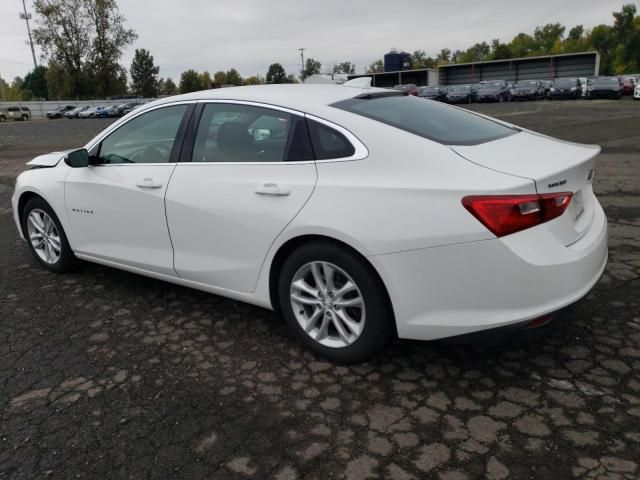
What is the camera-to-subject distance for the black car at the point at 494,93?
140 feet

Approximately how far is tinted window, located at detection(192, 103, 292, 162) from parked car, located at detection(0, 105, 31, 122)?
62123mm

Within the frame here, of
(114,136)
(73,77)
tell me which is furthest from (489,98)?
(73,77)

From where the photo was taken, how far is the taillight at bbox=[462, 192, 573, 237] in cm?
259

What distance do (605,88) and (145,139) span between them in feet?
132

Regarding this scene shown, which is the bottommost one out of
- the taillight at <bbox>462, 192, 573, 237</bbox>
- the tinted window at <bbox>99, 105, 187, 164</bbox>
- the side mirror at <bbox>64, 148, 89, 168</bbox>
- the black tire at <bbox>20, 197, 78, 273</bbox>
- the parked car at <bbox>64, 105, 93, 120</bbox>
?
the parked car at <bbox>64, 105, 93, 120</bbox>

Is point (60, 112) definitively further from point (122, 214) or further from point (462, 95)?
point (122, 214)

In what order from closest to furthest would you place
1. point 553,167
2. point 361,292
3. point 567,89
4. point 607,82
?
1. point 553,167
2. point 361,292
3. point 607,82
4. point 567,89

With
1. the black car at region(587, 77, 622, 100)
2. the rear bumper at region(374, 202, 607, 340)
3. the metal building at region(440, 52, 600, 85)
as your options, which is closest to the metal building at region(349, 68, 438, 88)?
the metal building at region(440, 52, 600, 85)

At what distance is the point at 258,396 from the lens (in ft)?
9.68

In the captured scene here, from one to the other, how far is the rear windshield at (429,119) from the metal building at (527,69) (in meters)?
69.8

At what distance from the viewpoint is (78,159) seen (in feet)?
13.9

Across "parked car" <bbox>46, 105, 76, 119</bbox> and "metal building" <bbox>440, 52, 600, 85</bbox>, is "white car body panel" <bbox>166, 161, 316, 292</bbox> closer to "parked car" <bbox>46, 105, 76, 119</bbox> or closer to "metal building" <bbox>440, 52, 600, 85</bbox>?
"parked car" <bbox>46, 105, 76, 119</bbox>

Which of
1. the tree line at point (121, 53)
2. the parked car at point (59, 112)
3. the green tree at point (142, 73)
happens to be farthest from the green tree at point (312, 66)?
the parked car at point (59, 112)

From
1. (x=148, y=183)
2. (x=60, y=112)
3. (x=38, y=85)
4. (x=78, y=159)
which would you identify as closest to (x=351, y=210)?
(x=148, y=183)
